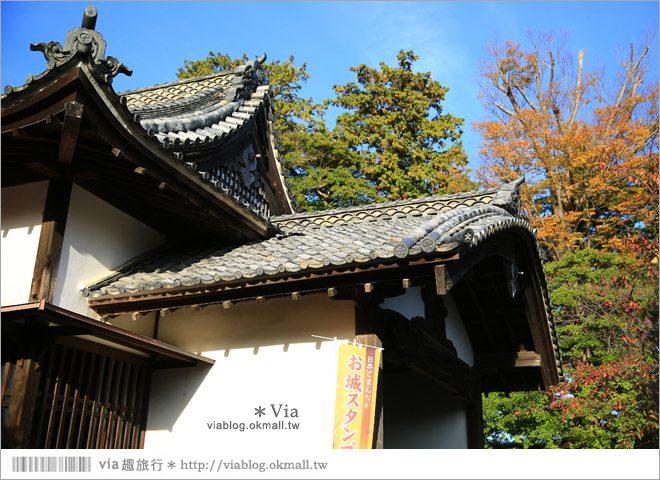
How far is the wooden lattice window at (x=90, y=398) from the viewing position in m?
6.03

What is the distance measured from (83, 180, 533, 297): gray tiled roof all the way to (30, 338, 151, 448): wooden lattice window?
86cm

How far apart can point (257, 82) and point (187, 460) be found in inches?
337

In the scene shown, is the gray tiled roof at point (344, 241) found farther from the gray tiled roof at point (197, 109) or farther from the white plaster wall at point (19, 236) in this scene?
the gray tiled roof at point (197, 109)

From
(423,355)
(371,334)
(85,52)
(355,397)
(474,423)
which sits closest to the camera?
(85,52)

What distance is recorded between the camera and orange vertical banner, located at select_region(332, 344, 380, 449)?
605 centimetres

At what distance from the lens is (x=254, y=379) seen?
691 cm

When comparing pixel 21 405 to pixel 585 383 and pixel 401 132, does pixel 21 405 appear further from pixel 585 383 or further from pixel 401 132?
pixel 401 132

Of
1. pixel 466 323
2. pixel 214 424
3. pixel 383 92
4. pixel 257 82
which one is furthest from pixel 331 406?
pixel 383 92

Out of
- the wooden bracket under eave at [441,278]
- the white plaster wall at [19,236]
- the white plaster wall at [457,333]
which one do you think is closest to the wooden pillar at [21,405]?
the white plaster wall at [19,236]

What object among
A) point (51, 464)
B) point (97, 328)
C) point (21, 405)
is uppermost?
point (97, 328)

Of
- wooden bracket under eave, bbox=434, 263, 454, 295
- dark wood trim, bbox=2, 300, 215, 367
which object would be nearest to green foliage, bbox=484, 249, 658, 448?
wooden bracket under eave, bbox=434, 263, 454, 295

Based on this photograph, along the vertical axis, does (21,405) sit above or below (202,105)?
below

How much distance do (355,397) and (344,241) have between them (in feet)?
6.87

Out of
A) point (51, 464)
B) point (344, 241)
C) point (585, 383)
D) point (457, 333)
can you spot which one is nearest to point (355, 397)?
point (344, 241)
